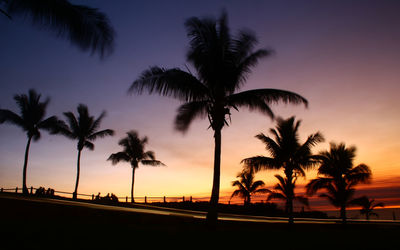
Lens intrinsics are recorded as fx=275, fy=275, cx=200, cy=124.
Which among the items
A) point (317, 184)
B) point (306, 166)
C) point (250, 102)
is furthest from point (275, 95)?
point (317, 184)

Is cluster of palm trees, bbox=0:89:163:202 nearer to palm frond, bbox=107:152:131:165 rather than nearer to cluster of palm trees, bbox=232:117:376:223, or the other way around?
palm frond, bbox=107:152:131:165

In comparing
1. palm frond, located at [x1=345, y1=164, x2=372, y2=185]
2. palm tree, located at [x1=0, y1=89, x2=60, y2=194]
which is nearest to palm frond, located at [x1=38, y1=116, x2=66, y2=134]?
palm tree, located at [x1=0, y1=89, x2=60, y2=194]

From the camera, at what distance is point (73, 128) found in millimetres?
30391

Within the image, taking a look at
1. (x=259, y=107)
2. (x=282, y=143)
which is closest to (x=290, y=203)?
(x=282, y=143)

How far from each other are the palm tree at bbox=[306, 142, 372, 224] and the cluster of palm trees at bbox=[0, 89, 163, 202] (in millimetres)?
22031

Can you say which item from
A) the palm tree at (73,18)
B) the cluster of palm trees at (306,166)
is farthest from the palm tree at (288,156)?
the palm tree at (73,18)

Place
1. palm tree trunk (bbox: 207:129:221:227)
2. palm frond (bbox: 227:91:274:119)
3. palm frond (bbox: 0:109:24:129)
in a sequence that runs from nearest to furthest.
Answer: palm tree trunk (bbox: 207:129:221:227) < palm frond (bbox: 227:91:274:119) < palm frond (bbox: 0:109:24:129)

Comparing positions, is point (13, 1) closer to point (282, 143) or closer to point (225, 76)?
point (225, 76)

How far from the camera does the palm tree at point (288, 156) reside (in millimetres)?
18266

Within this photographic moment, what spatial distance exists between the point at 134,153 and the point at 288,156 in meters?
24.1

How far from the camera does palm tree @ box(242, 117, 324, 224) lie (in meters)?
18.3

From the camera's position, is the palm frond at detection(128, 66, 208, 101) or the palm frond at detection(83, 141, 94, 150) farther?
the palm frond at detection(83, 141, 94, 150)

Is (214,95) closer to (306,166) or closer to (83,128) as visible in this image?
(306,166)

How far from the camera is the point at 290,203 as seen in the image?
58.7 ft
